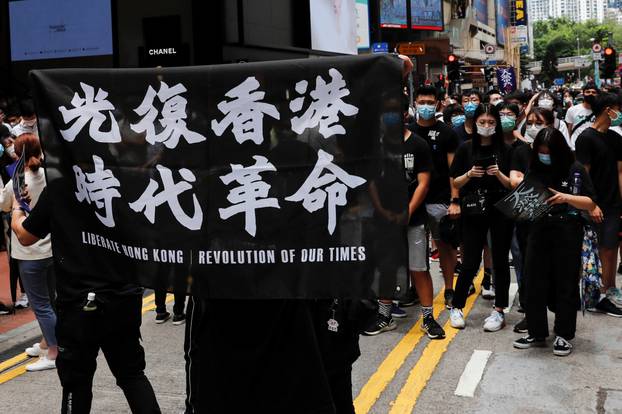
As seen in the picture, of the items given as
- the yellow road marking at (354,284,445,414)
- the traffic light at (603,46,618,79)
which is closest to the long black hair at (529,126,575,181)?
the yellow road marking at (354,284,445,414)

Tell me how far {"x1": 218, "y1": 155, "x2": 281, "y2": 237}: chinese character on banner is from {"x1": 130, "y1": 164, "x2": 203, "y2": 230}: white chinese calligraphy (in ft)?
0.31

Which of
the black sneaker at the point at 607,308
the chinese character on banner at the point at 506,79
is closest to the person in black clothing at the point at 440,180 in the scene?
the black sneaker at the point at 607,308

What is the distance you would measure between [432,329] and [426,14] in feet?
135

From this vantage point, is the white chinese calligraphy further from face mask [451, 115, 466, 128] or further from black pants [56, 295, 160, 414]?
face mask [451, 115, 466, 128]

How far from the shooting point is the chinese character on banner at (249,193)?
2654mm

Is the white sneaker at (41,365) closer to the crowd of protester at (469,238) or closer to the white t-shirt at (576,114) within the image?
the crowd of protester at (469,238)

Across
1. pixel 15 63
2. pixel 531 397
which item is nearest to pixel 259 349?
pixel 531 397

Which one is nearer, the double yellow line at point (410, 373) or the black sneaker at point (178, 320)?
the double yellow line at point (410, 373)

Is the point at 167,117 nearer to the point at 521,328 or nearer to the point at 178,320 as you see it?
the point at 521,328

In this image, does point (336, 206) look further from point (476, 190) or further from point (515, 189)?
point (476, 190)

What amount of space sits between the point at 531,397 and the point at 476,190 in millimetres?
2202

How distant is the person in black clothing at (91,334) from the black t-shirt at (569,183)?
330 cm

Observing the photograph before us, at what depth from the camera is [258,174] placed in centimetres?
266

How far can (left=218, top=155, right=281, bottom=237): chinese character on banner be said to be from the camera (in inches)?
104
